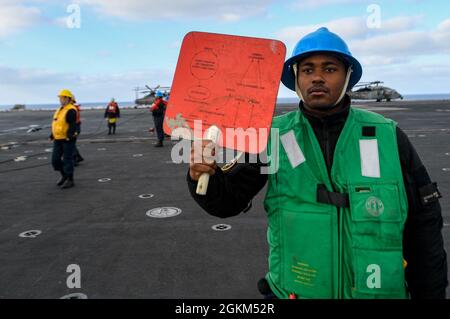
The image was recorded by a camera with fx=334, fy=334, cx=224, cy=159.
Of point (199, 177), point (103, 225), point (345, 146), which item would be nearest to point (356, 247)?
point (345, 146)

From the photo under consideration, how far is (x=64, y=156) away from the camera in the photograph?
784cm


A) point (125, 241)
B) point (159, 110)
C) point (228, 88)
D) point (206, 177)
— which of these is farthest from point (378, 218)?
point (159, 110)

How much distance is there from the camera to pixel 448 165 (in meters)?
8.88

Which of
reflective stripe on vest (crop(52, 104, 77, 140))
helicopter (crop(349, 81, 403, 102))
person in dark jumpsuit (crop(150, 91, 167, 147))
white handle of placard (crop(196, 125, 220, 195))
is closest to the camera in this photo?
white handle of placard (crop(196, 125, 220, 195))

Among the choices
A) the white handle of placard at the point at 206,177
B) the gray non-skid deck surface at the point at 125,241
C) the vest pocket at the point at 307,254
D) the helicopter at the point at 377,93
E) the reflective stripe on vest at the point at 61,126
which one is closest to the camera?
the white handle of placard at the point at 206,177

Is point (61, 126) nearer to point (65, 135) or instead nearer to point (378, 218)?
point (65, 135)

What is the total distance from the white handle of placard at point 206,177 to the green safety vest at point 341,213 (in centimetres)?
40

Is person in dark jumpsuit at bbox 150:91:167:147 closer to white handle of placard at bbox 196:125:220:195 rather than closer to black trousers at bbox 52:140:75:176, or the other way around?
black trousers at bbox 52:140:75:176

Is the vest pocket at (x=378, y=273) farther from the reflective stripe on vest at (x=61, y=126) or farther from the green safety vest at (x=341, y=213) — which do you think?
the reflective stripe on vest at (x=61, y=126)

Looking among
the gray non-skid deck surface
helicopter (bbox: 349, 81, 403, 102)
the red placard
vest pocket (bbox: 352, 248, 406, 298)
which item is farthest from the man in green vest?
helicopter (bbox: 349, 81, 403, 102)

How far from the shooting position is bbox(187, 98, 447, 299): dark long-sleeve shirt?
1.74 m

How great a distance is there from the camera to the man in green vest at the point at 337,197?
1.63 m

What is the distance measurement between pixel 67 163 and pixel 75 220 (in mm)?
2616

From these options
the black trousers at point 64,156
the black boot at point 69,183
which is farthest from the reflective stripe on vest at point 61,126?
the black boot at point 69,183
